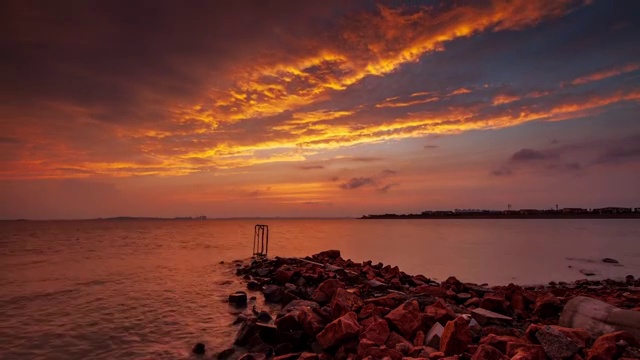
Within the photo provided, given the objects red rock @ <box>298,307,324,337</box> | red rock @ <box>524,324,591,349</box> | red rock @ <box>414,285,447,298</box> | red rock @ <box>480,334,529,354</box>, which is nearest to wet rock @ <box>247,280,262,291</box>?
red rock @ <box>414,285,447,298</box>

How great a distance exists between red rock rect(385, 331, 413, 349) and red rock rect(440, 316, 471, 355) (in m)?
0.87

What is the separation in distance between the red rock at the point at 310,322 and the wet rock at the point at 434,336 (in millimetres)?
2856

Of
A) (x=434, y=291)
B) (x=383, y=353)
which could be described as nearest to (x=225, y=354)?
(x=383, y=353)

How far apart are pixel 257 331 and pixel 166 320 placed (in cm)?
549

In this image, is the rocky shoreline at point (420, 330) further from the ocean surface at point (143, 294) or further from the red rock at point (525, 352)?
the ocean surface at point (143, 294)

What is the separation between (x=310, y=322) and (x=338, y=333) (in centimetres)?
156

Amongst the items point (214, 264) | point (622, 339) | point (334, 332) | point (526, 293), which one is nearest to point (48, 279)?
point (214, 264)

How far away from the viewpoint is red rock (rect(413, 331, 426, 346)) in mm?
8633

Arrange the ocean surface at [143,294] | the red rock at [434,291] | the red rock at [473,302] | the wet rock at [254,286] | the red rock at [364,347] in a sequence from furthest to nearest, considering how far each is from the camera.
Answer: the wet rock at [254,286], the red rock at [434,291], the red rock at [473,302], the ocean surface at [143,294], the red rock at [364,347]

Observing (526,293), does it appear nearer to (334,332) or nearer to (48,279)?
(334,332)

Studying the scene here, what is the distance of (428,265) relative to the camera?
32.1m

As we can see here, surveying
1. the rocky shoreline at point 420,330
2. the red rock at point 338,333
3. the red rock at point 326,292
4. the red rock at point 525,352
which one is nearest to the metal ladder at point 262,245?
the rocky shoreline at point 420,330

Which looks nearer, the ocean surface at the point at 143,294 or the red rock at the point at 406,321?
the red rock at the point at 406,321

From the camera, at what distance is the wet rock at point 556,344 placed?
679cm
